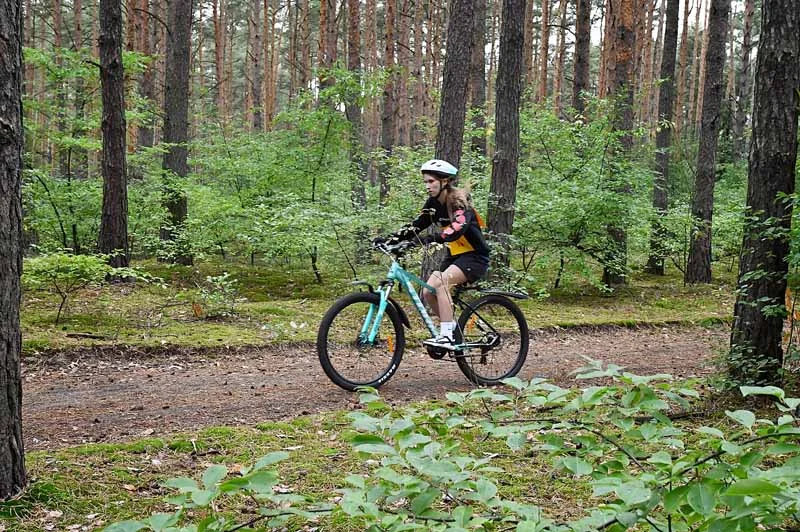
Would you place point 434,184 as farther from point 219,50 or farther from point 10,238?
point 219,50

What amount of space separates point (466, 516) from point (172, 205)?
12.7 m

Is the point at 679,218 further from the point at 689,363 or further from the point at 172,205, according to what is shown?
the point at 172,205

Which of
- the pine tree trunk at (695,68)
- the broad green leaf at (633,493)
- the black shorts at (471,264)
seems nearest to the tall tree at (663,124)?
the black shorts at (471,264)

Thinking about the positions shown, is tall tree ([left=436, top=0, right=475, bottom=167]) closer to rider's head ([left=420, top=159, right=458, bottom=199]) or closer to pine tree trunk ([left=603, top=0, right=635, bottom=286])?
pine tree trunk ([left=603, top=0, right=635, bottom=286])

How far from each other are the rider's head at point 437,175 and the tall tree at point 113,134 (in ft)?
18.7

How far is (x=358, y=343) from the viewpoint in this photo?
18.6 ft

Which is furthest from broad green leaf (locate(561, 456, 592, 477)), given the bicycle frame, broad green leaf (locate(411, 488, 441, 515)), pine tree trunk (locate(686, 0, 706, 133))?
pine tree trunk (locate(686, 0, 706, 133))

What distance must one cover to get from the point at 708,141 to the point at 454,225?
9412 mm

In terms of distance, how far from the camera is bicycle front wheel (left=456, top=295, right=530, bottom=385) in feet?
20.2

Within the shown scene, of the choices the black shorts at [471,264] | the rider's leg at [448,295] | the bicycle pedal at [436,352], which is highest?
the black shorts at [471,264]

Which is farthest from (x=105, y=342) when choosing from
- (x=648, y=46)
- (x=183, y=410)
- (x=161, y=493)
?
(x=648, y=46)

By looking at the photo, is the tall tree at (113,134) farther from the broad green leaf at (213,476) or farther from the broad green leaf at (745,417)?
the broad green leaf at (745,417)

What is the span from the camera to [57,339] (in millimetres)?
6617

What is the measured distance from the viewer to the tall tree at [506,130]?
1003cm
